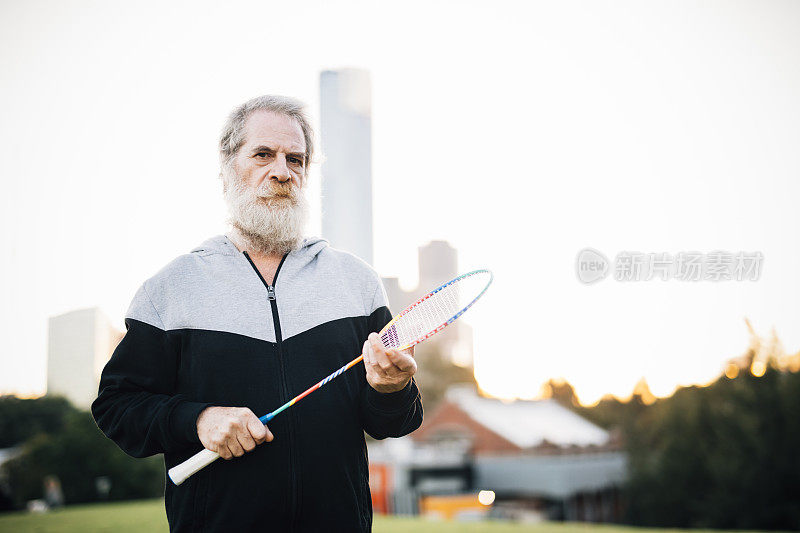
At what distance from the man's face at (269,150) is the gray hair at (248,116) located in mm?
29

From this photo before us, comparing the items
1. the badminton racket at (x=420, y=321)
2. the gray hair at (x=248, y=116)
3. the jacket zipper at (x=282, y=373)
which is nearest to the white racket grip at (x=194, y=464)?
the badminton racket at (x=420, y=321)

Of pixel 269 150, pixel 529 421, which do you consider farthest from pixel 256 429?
pixel 529 421

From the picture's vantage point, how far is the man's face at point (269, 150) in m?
2.61

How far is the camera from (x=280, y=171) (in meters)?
2.61

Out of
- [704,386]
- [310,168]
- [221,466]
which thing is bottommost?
[704,386]

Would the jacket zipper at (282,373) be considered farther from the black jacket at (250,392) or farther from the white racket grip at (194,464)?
the white racket grip at (194,464)

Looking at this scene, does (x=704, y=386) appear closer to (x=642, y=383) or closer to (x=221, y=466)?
(x=642, y=383)

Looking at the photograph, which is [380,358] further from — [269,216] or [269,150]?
[269,150]

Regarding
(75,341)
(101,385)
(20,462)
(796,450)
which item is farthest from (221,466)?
(20,462)

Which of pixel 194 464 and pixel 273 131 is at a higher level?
pixel 273 131

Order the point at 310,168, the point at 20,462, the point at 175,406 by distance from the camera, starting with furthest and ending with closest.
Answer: the point at 20,462, the point at 310,168, the point at 175,406

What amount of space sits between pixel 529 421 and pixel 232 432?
38.2 m

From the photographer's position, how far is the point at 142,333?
90.3 inches

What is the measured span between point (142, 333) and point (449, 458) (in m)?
29.5
